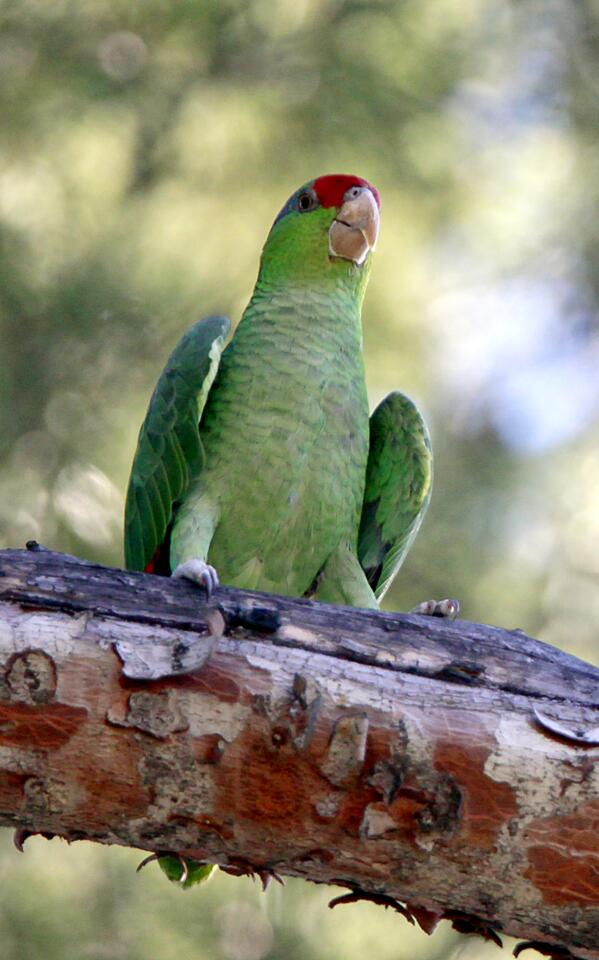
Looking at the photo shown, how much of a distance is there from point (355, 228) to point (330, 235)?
69 mm

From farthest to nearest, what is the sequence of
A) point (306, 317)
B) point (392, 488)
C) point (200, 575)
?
point (392, 488)
point (306, 317)
point (200, 575)

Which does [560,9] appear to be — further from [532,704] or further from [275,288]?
[532,704]

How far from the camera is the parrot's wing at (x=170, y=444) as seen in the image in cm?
262

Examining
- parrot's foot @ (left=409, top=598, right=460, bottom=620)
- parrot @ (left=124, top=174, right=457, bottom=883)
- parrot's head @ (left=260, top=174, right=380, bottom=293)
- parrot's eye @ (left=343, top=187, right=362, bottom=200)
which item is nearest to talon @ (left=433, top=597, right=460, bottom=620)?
parrot's foot @ (left=409, top=598, right=460, bottom=620)

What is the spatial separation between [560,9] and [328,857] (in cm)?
356

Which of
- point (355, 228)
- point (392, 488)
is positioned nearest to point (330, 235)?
point (355, 228)

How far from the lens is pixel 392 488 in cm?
298

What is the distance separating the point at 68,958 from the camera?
3064 mm

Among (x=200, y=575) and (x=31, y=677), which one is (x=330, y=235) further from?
(x=31, y=677)

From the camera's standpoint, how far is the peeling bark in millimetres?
1609

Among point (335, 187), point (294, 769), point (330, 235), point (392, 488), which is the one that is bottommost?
point (294, 769)

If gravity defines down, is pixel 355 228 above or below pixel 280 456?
above

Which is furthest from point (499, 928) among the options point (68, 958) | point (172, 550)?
point (68, 958)

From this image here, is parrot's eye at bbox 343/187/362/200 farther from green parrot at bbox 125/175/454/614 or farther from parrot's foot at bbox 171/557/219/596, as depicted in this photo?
parrot's foot at bbox 171/557/219/596
